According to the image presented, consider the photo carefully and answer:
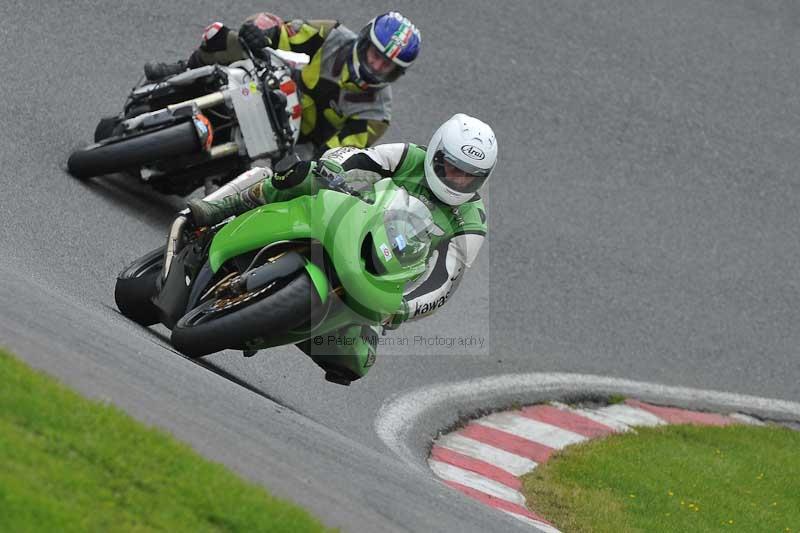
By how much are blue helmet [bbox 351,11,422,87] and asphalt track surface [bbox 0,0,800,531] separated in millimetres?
1609

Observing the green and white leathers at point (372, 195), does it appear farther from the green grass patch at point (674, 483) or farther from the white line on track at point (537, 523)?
the green grass patch at point (674, 483)

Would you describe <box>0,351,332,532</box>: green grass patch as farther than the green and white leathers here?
No

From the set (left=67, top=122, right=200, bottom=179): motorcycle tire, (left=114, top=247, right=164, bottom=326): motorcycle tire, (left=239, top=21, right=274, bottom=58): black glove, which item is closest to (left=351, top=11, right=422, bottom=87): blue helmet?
(left=239, top=21, right=274, bottom=58): black glove

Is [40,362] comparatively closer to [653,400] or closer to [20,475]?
[20,475]

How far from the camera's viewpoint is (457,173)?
676cm

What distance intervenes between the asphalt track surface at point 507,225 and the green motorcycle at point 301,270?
26 cm

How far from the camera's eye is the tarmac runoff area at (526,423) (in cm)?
729

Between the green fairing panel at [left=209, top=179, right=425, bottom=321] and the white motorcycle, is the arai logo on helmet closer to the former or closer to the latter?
the green fairing panel at [left=209, top=179, right=425, bottom=321]

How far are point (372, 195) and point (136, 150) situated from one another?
2431 mm

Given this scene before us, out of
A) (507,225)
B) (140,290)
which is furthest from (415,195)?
(507,225)

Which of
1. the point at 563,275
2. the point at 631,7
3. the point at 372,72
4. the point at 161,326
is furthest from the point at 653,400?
the point at 631,7

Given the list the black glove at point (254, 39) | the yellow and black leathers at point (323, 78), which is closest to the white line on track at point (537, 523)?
the yellow and black leathers at point (323, 78)

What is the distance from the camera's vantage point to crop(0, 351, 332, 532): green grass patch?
388cm

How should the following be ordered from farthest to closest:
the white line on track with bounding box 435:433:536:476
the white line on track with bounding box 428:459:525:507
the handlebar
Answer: the white line on track with bounding box 435:433:536:476 → the white line on track with bounding box 428:459:525:507 → the handlebar
